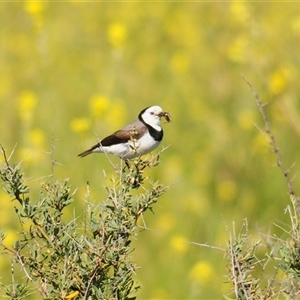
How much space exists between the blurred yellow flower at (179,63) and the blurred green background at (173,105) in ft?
0.06

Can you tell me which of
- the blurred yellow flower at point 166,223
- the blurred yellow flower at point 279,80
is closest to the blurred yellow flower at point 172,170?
the blurred yellow flower at point 166,223

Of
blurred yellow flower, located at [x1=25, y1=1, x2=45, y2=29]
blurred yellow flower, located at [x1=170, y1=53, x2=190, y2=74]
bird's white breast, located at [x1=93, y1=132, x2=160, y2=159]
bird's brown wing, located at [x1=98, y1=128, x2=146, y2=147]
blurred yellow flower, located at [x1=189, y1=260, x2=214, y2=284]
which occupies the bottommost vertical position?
blurred yellow flower, located at [x1=189, y1=260, x2=214, y2=284]

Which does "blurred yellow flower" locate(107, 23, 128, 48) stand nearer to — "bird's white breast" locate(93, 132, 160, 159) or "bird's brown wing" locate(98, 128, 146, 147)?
"bird's brown wing" locate(98, 128, 146, 147)

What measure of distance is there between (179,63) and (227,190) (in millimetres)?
2498

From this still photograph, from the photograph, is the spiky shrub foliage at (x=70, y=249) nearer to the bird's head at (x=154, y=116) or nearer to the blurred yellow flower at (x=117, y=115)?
the bird's head at (x=154, y=116)

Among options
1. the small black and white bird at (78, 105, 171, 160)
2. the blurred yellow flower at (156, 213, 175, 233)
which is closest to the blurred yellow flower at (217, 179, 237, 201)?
the blurred yellow flower at (156, 213, 175, 233)

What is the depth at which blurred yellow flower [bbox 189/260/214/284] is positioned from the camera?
5531mm

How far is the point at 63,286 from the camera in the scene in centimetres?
204

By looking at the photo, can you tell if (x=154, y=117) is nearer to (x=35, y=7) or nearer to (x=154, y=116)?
(x=154, y=116)

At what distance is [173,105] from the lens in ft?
25.8

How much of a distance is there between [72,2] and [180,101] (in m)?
3.89

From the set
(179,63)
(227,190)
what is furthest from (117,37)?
(227,190)

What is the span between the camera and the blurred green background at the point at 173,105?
5980 millimetres

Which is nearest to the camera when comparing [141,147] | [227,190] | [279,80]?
[141,147]
